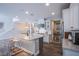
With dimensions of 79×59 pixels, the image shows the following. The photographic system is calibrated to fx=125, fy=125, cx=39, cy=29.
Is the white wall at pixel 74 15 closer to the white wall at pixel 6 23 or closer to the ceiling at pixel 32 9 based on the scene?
the ceiling at pixel 32 9

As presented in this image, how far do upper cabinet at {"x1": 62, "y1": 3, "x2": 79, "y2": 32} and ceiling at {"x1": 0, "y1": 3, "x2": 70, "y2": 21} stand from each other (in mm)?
76

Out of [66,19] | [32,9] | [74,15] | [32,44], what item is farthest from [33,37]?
[74,15]

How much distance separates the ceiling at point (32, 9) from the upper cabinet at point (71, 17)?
0.25ft

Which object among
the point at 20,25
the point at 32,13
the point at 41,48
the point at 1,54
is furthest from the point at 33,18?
the point at 1,54

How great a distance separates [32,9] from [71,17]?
62cm

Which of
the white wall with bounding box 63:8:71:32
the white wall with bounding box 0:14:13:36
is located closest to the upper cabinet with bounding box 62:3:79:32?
the white wall with bounding box 63:8:71:32

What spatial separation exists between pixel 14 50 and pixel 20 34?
0.89 feet

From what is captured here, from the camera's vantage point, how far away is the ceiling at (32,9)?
6.35 feet

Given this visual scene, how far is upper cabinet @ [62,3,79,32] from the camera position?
1.92 m

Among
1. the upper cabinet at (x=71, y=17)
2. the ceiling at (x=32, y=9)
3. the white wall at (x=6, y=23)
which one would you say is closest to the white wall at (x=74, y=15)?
the upper cabinet at (x=71, y=17)

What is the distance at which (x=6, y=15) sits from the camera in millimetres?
1929

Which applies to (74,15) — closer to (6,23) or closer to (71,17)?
(71,17)

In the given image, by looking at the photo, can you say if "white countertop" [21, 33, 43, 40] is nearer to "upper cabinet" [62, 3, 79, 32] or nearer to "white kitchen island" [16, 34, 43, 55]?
"white kitchen island" [16, 34, 43, 55]

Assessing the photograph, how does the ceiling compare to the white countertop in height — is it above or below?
above
